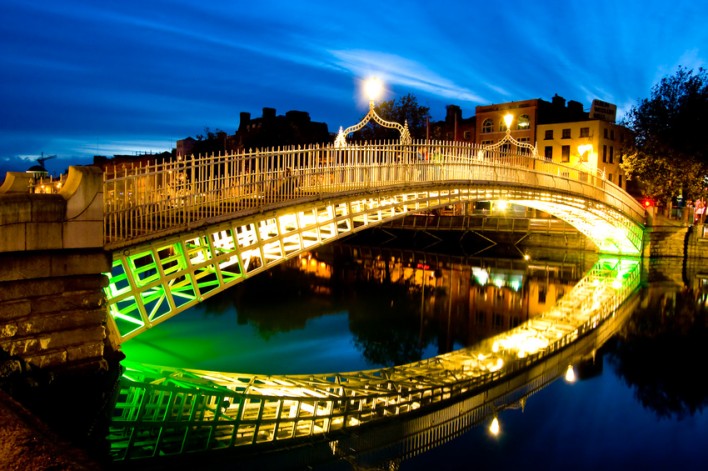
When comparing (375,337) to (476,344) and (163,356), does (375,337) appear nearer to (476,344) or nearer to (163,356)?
(476,344)

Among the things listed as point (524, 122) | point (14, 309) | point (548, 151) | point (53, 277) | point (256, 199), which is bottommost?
point (14, 309)

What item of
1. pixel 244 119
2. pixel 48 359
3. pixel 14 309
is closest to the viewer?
pixel 14 309

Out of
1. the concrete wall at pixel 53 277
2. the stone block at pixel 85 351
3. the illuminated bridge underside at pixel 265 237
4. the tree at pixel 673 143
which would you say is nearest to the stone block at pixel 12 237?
the concrete wall at pixel 53 277

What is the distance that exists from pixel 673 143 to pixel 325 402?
1229 inches

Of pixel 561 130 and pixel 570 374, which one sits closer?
pixel 570 374

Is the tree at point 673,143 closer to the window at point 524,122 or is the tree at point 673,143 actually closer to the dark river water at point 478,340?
the dark river water at point 478,340

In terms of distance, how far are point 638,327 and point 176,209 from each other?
14.8 m

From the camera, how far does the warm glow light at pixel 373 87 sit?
698 inches

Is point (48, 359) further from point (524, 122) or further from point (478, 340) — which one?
point (524, 122)

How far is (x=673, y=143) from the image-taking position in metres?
34.0

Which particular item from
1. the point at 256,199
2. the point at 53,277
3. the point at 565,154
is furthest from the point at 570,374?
the point at 565,154

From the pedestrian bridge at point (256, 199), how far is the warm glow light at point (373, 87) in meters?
2.05

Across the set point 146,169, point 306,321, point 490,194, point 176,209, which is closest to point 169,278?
point 176,209

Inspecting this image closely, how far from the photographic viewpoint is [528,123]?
5203cm
